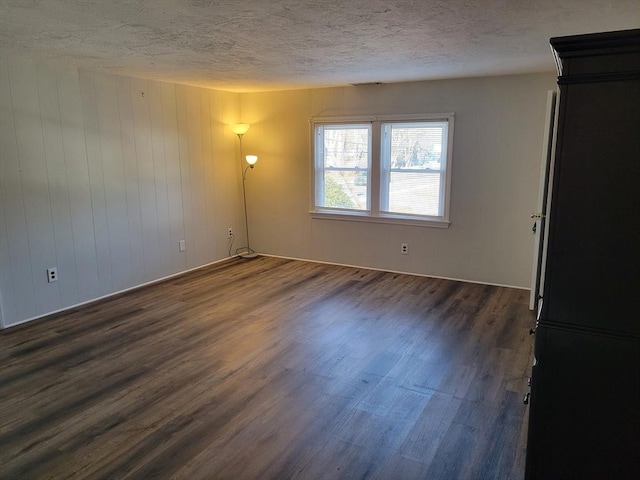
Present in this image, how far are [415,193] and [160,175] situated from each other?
121 inches

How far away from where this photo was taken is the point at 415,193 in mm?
5422

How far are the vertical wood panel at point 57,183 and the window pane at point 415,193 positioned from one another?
3.60 m

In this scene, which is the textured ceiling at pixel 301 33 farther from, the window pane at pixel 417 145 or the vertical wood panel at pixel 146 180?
the window pane at pixel 417 145

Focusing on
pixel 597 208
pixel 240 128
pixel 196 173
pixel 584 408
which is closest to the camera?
pixel 597 208

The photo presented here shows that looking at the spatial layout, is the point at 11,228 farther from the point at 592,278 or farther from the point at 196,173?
the point at 592,278

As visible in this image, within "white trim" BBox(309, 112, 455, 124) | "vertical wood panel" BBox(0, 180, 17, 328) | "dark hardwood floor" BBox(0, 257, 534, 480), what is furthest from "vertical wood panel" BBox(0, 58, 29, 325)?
"white trim" BBox(309, 112, 455, 124)

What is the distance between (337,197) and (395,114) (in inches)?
52.4

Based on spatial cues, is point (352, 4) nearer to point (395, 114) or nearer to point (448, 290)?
point (395, 114)

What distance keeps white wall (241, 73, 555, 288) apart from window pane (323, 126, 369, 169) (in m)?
0.24

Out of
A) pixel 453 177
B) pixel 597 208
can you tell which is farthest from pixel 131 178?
pixel 597 208

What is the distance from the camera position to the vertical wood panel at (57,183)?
4020mm

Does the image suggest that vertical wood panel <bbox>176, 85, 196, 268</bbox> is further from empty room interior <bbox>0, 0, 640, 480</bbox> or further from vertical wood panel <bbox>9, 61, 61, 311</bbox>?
vertical wood panel <bbox>9, 61, 61, 311</bbox>

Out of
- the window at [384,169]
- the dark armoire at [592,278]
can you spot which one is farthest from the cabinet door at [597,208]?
the window at [384,169]

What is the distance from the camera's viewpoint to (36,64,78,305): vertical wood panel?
4020 millimetres
